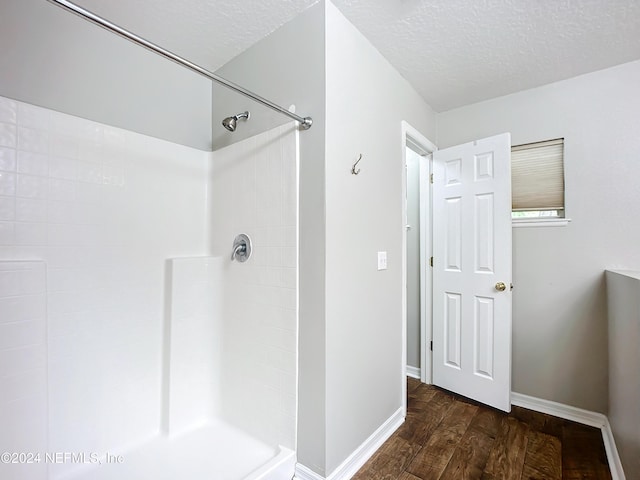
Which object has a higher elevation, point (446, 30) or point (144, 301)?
point (446, 30)

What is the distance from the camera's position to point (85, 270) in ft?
5.12

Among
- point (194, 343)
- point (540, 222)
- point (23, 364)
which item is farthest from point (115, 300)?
point (540, 222)

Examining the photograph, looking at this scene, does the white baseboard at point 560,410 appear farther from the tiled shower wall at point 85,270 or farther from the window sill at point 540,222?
the tiled shower wall at point 85,270

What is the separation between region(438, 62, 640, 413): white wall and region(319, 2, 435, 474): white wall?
1.01 metres

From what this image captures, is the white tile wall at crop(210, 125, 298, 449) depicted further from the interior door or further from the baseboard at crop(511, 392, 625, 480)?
the baseboard at crop(511, 392, 625, 480)

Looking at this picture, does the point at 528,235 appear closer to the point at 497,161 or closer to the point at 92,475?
the point at 497,161

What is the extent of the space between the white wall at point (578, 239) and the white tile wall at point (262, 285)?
187cm

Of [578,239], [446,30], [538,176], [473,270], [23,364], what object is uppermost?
[446,30]

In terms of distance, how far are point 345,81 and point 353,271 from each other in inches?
41.5

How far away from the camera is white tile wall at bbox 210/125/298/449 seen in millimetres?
1630

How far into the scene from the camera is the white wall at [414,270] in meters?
2.80

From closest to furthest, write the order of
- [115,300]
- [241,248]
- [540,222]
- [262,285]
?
1. [115,300]
2. [262,285]
3. [241,248]
4. [540,222]

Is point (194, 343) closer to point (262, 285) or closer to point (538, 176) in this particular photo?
point (262, 285)

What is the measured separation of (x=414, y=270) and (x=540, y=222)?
1.05m
